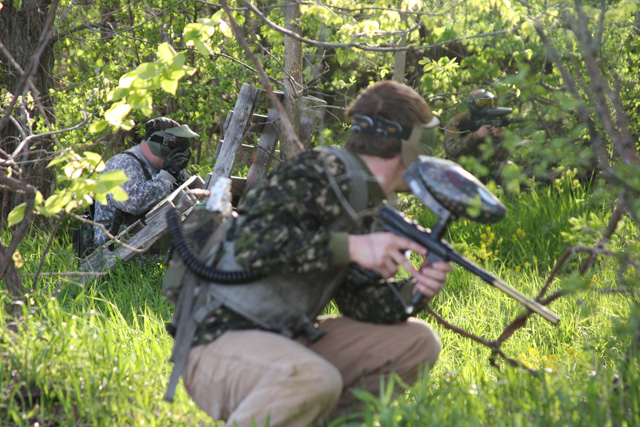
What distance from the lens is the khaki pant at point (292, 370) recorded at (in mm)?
2168

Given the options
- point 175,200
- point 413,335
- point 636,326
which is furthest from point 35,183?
point 636,326

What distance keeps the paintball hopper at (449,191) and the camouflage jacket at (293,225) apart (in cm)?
17

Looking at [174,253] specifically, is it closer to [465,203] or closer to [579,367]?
[465,203]

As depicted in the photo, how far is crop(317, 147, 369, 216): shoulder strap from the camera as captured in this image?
2.33m

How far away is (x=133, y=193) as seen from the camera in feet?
18.5

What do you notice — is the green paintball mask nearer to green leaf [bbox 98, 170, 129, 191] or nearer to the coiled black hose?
green leaf [bbox 98, 170, 129, 191]

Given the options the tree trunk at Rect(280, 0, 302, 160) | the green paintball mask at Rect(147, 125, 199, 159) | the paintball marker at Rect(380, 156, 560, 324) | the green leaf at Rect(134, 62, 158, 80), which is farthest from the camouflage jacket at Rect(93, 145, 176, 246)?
the paintball marker at Rect(380, 156, 560, 324)

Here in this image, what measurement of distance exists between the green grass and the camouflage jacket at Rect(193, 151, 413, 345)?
52cm

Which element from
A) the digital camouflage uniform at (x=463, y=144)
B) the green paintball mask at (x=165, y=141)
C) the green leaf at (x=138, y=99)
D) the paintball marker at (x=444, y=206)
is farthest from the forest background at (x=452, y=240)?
the green paintball mask at (x=165, y=141)

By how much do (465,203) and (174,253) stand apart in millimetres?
1101

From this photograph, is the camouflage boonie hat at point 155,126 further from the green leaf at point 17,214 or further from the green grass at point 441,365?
the green leaf at point 17,214

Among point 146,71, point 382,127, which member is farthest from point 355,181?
point 146,71

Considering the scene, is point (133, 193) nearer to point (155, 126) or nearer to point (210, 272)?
point (155, 126)

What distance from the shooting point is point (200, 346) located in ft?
7.69
